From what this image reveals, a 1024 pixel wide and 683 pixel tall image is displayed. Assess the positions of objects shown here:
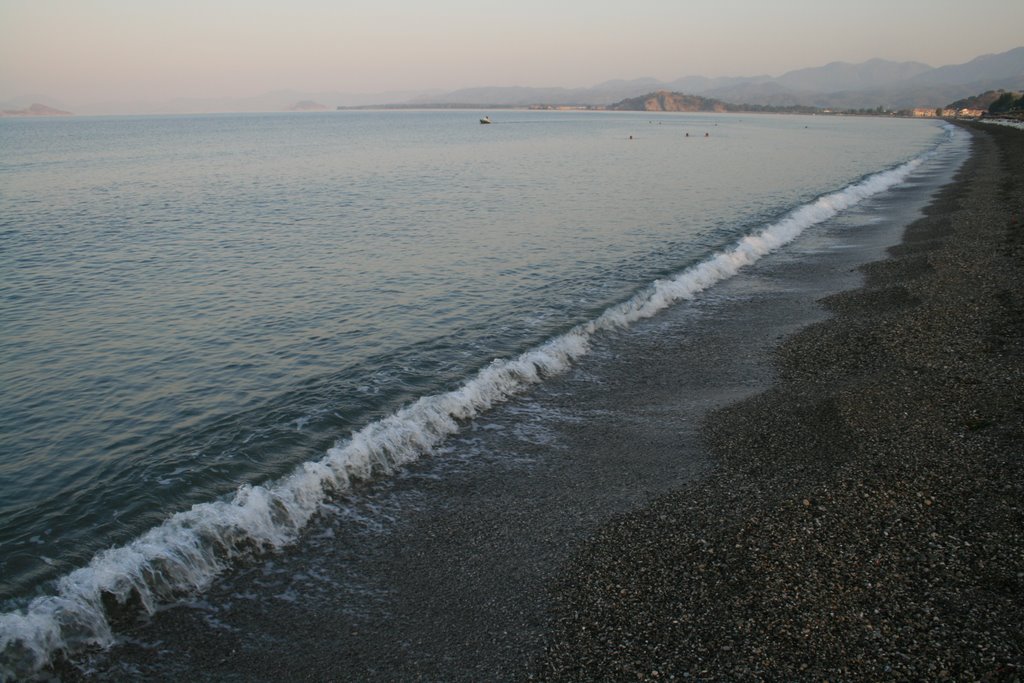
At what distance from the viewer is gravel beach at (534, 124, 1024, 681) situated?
21.8ft

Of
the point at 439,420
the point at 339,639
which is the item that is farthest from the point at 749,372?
the point at 339,639

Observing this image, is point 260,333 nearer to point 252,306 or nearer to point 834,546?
point 252,306

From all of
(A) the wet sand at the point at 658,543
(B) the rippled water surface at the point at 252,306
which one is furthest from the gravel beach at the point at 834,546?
(B) the rippled water surface at the point at 252,306

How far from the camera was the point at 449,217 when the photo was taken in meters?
37.4

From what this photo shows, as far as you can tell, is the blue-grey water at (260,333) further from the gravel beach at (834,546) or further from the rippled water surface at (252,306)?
the gravel beach at (834,546)

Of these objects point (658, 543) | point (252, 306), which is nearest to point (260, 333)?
point (252, 306)

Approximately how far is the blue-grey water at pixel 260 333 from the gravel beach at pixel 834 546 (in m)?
4.96

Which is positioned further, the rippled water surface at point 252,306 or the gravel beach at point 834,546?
the rippled water surface at point 252,306

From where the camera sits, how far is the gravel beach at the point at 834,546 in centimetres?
665

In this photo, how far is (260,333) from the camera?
1836cm

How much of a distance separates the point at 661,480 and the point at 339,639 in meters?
5.45

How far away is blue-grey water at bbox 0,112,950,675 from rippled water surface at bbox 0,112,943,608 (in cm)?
8

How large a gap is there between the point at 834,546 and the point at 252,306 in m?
17.9

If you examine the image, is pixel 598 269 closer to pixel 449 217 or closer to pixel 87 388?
pixel 449 217
